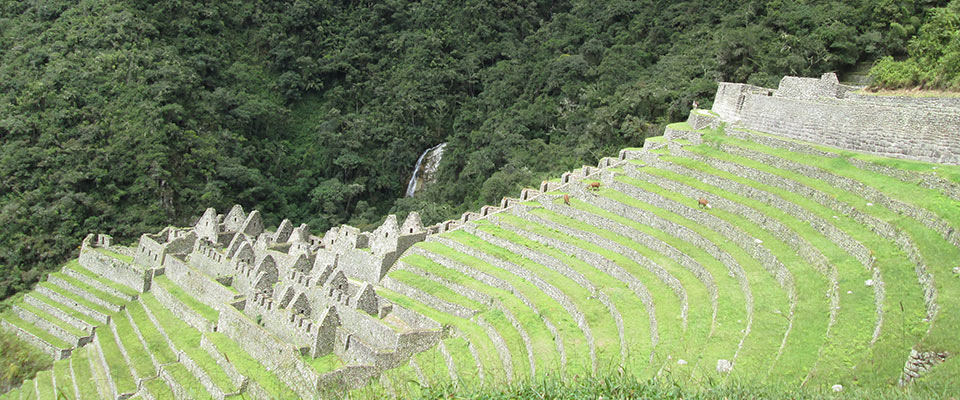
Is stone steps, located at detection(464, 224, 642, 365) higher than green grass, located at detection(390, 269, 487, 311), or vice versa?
stone steps, located at detection(464, 224, 642, 365)

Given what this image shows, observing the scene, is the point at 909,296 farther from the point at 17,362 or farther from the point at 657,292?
the point at 17,362

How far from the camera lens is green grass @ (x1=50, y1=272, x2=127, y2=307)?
24.4 metres

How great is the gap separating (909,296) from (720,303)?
3324 mm

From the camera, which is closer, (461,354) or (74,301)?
(461,354)

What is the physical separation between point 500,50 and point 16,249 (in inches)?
1532

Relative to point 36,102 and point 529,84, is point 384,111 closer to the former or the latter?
point 529,84

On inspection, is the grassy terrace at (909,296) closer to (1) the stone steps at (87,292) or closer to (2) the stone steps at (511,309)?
(2) the stone steps at (511,309)

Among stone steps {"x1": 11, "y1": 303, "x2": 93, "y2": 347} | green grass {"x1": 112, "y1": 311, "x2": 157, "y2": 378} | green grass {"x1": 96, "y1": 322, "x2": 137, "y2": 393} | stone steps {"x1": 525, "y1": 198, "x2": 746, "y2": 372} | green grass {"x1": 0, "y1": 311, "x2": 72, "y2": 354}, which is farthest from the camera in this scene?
green grass {"x1": 0, "y1": 311, "x2": 72, "y2": 354}

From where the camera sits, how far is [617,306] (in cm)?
1499

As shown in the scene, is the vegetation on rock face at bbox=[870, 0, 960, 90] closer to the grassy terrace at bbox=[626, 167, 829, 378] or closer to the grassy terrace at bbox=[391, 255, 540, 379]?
the grassy terrace at bbox=[626, 167, 829, 378]

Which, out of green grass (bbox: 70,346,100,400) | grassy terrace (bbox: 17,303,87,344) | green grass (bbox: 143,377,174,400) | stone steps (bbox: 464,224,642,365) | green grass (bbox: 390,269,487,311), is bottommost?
grassy terrace (bbox: 17,303,87,344)

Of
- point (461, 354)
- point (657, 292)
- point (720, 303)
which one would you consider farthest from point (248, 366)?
point (720, 303)

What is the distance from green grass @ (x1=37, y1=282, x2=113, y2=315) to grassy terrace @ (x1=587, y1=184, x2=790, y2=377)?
792 inches

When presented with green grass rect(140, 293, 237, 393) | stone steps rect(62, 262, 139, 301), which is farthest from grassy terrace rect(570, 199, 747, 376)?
stone steps rect(62, 262, 139, 301)
